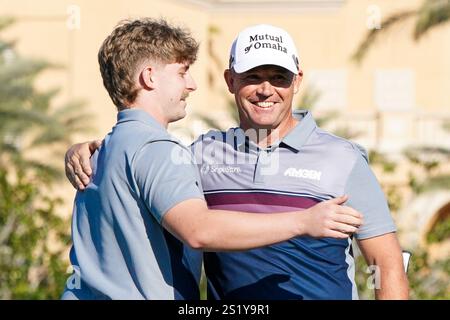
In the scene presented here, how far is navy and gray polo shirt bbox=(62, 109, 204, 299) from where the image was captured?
5094mm

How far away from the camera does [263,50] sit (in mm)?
5949

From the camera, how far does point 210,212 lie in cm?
499

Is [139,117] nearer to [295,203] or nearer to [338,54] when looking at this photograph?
[295,203]

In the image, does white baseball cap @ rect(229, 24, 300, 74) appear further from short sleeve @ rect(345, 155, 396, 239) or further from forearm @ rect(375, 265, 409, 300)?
forearm @ rect(375, 265, 409, 300)

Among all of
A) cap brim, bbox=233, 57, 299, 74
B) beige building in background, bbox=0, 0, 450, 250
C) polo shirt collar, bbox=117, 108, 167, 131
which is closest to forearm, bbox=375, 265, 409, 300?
cap brim, bbox=233, 57, 299, 74

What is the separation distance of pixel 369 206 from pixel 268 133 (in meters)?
0.58

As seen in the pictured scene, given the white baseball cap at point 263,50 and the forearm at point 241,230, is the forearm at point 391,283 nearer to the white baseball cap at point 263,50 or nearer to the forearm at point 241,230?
the white baseball cap at point 263,50

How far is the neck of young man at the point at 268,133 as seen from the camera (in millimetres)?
6137

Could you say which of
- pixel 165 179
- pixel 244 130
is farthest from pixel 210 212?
pixel 244 130

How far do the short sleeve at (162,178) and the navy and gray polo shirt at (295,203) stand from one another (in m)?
0.79

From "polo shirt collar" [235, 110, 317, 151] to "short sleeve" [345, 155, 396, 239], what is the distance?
0.30 meters
